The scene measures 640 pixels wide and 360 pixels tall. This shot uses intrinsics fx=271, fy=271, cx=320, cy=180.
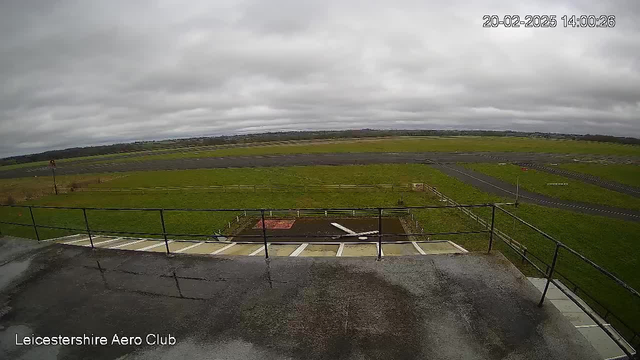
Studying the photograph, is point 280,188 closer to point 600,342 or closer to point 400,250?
point 400,250

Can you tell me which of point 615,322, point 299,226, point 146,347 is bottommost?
point 615,322

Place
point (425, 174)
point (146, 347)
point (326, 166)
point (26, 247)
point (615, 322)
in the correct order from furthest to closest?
point (326, 166) → point (425, 174) → point (615, 322) → point (26, 247) → point (146, 347)

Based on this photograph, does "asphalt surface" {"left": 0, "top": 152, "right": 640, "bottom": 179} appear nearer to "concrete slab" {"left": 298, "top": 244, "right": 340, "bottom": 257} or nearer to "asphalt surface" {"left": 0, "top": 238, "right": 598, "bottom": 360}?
"concrete slab" {"left": 298, "top": 244, "right": 340, "bottom": 257}

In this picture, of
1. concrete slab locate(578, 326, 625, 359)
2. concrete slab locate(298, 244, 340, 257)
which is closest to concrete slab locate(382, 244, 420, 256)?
concrete slab locate(298, 244, 340, 257)

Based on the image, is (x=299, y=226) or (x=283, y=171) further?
(x=283, y=171)

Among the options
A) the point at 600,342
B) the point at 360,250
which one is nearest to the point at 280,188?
the point at 360,250

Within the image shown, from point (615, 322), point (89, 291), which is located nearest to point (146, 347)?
point (89, 291)

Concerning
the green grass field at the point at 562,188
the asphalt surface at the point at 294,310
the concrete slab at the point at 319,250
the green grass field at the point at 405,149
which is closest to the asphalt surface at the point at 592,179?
the green grass field at the point at 562,188

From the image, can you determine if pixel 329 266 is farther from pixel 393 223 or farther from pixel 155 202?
pixel 155 202
